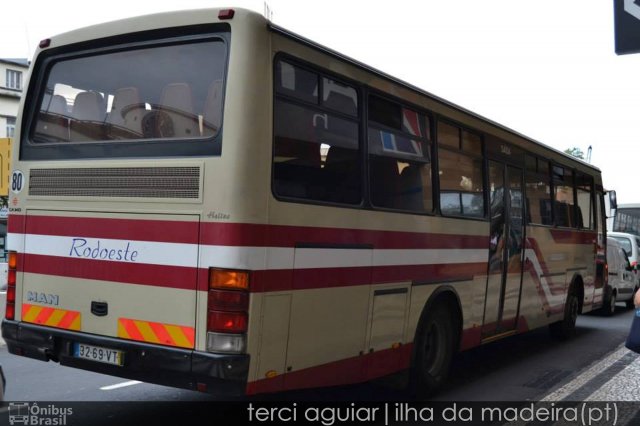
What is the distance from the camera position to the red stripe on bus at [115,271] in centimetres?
462

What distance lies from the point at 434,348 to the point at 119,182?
3.78 meters

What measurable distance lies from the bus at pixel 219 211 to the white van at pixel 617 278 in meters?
9.35

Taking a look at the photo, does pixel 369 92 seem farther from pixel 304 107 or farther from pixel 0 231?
pixel 0 231

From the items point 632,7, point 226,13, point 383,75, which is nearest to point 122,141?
point 226,13

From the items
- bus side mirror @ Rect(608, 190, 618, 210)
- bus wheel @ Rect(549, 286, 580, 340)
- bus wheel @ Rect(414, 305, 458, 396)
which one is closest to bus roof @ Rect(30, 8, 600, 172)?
bus wheel @ Rect(414, 305, 458, 396)

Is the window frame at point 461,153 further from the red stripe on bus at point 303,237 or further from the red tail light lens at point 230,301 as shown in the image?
the red tail light lens at point 230,301

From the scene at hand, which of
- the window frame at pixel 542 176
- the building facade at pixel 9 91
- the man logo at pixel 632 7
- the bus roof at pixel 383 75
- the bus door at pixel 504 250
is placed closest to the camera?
the bus roof at pixel 383 75

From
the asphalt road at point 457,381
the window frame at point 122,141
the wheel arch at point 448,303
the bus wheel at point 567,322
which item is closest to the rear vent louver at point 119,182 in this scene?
the window frame at point 122,141

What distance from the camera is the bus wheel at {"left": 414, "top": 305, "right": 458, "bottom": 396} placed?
6630 mm

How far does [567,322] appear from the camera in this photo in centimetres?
1101

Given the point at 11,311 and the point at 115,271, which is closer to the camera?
the point at 115,271

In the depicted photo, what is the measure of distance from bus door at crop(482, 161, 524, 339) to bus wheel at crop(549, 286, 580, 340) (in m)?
2.46

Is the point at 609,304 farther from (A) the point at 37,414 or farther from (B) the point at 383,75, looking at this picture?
(A) the point at 37,414

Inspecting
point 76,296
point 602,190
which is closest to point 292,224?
point 76,296
